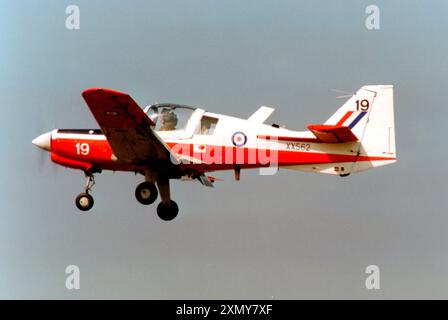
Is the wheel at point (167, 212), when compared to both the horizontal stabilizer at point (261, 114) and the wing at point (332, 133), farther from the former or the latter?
the wing at point (332, 133)

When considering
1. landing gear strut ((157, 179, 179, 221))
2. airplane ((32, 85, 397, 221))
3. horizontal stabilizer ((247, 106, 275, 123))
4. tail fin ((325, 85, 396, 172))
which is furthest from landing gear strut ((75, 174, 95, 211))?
tail fin ((325, 85, 396, 172))

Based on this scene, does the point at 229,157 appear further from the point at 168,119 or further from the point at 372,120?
the point at 372,120

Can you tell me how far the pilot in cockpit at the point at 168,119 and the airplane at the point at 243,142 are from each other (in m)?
0.02

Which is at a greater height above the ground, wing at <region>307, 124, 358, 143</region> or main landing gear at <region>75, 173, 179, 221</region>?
wing at <region>307, 124, 358, 143</region>

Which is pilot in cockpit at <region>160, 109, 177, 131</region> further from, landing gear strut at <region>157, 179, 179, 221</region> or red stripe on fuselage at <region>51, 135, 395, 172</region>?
landing gear strut at <region>157, 179, 179, 221</region>

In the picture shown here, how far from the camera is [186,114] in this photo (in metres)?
24.7

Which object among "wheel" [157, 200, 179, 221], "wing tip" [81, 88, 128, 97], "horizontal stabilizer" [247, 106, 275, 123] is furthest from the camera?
"wheel" [157, 200, 179, 221]

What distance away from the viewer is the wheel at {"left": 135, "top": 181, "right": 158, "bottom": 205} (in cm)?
2480

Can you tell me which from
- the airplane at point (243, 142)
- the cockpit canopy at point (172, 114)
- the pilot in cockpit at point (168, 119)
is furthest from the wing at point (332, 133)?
Result: the pilot in cockpit at point (168, 119)

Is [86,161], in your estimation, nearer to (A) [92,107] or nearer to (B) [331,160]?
(A) [92,107]

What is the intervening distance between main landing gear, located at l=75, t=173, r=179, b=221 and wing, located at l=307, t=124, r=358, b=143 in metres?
4.23

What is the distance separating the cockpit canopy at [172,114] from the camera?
24719mm

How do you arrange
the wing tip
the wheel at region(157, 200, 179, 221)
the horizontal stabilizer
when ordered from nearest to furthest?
the wing tip → the horizontal stabilizer → the wheel at region(157, 200, 179, 221)
